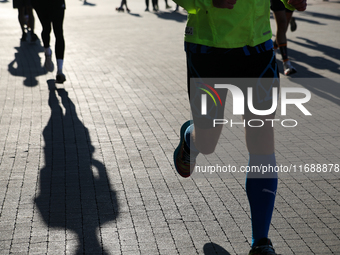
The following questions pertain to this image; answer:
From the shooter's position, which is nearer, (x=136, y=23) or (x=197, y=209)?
(x=197, y=209)

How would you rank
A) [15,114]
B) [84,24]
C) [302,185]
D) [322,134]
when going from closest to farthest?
[302,185]
[322,134]
[15,114]
[84,24]

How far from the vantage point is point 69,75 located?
8594 millimetres

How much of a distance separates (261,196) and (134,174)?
5.49 ft

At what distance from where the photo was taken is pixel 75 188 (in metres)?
3.90

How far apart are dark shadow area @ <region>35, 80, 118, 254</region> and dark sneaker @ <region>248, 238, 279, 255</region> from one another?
94 centimetres

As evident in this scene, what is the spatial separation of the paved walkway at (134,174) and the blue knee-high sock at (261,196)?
0.30m

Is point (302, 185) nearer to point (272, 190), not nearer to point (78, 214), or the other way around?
point (272, 190)

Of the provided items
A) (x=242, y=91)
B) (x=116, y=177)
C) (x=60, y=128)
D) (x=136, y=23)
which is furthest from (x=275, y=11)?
(x=136, y=23)

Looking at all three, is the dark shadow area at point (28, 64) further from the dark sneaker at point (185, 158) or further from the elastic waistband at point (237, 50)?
the elastic waistband at point (237, 50)

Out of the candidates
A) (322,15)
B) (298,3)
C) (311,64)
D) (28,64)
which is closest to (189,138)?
(298,3)

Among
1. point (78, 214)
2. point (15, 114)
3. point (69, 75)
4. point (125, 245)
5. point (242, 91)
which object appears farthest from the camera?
point (69, 75)

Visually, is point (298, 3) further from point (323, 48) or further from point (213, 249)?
point (323, 48)

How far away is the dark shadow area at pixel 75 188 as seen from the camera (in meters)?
3.28

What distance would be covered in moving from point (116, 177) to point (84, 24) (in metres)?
14.5
